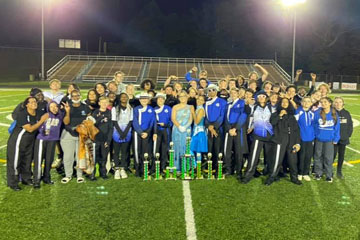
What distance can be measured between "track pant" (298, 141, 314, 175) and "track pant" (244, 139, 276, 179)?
1.91ft

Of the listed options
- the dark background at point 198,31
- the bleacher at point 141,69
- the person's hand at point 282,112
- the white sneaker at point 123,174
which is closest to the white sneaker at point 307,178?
the person's hand at point 282,112

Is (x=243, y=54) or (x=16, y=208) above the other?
(x=243, y=54)

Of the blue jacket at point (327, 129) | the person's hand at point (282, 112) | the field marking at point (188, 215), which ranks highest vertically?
the person's hand at point (282, 112)

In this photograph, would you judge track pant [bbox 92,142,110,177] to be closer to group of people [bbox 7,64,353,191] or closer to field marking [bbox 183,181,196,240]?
group of people [bbox 7,64,353,191]

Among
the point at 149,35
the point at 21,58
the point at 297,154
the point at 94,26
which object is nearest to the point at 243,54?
the point at 149,35

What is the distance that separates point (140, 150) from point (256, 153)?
89.0 inches

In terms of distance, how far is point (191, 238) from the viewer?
400cm

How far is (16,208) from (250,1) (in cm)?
7514

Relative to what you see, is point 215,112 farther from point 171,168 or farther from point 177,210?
point 177,210

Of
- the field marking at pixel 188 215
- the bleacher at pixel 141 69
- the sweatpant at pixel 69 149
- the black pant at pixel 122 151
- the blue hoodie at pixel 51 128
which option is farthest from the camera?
the bleacher at pixel 141 69

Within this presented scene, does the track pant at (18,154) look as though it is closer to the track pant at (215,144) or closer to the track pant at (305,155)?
the track pant at (215,144)

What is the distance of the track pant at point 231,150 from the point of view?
6.31 metres

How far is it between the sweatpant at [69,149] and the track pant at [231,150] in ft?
9.42

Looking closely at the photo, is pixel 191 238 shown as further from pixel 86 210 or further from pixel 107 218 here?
pixel 86 210
